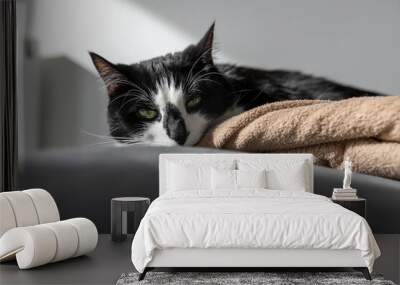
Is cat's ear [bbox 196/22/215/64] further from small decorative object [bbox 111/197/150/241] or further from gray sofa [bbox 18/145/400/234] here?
small decorative object [bbox 111/197/150/241]

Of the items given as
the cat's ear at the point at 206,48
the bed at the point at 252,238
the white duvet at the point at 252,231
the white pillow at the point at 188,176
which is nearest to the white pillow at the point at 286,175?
the white pillow at the point at 188,176

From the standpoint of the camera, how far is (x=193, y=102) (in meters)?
5.66

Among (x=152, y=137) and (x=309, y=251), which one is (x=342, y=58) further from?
(x=309, y=251)

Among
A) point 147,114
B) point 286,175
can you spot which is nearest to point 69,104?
point 147,114

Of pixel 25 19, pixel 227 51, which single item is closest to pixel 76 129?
pixel 25 19

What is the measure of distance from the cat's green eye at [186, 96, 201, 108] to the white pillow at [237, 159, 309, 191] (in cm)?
72

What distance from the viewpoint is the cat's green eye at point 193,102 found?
5.65m

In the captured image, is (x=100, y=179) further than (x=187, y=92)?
Yes

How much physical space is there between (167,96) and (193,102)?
9.5 inches

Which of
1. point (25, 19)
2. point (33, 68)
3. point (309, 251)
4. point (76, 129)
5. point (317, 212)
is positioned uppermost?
point (25, 19)

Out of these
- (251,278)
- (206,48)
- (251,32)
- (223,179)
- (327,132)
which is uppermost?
(251,32)

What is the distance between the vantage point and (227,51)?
5734mm

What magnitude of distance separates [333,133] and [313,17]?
1.13 meters

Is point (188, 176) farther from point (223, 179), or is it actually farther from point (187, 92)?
point (187, 92)
